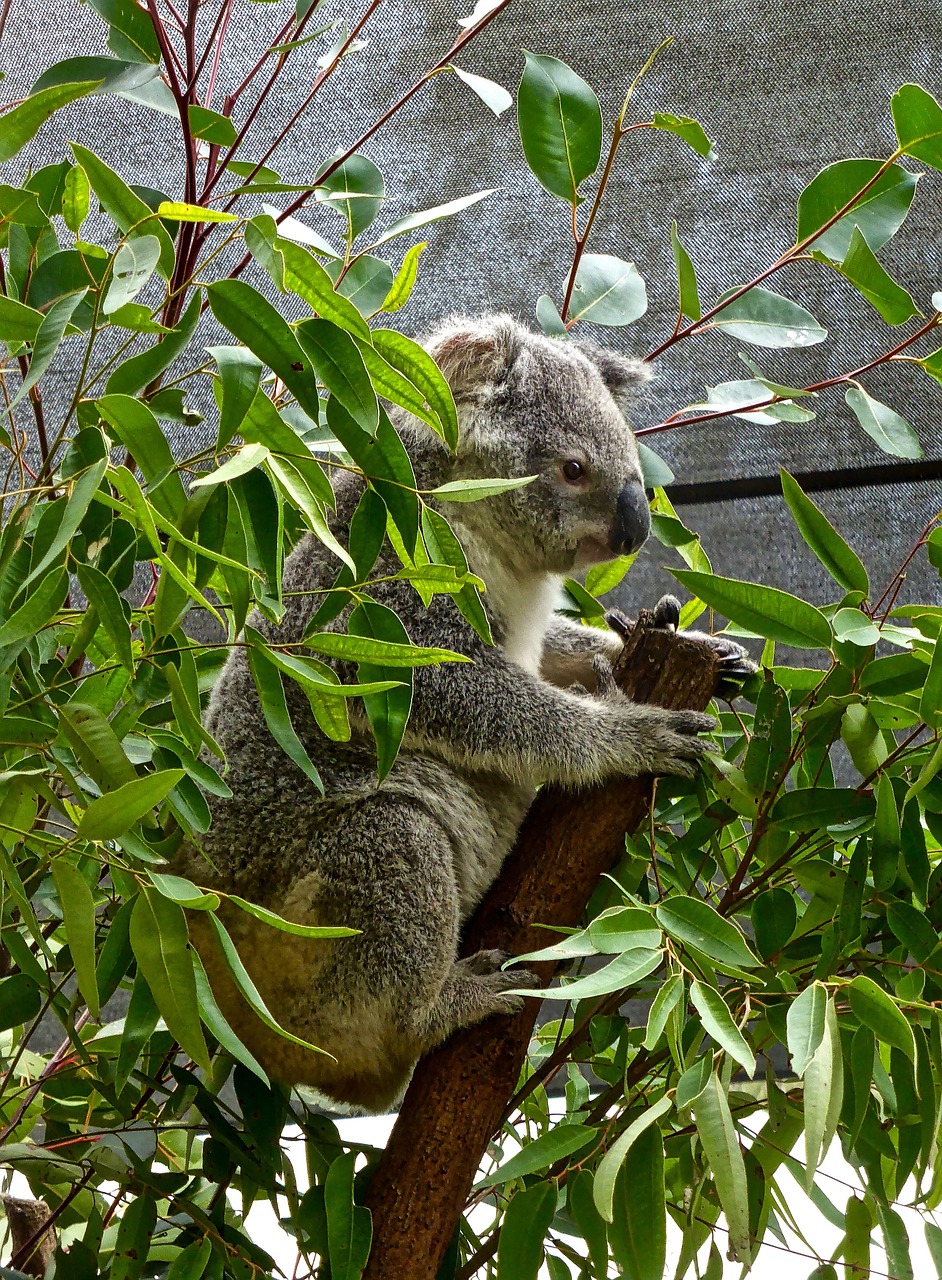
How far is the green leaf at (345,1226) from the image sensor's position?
1.15 m

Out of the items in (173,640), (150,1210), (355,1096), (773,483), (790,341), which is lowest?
(150,1210)

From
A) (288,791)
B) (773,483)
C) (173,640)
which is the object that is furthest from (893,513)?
(173,640)

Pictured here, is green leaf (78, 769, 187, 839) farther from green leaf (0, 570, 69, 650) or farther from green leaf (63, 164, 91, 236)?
green leaf (63, 164, 91, 236)

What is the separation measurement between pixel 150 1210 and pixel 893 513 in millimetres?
1901

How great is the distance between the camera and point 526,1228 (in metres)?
1.15

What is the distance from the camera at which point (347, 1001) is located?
54.1 inches

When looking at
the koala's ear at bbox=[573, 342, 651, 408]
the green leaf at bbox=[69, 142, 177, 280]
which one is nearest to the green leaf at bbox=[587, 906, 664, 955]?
the green leaf at bbox=[69, 142, 177, 280]

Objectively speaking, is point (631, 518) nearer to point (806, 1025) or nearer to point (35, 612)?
point (806, 1025)

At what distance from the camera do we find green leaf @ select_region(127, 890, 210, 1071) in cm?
90

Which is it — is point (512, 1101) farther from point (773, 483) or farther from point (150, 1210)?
point (773, 483)

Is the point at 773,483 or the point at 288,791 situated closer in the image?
the point at 288,791

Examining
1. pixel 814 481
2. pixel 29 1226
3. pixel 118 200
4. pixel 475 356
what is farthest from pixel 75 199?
pixel 814 481

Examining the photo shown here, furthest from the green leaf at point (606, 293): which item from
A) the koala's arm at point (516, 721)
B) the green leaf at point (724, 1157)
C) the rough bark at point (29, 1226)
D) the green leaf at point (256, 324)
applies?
the rough bark at point (29, 1226)

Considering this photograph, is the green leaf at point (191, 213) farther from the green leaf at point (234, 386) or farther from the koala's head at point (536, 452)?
the koala's head at point (536, 452)
